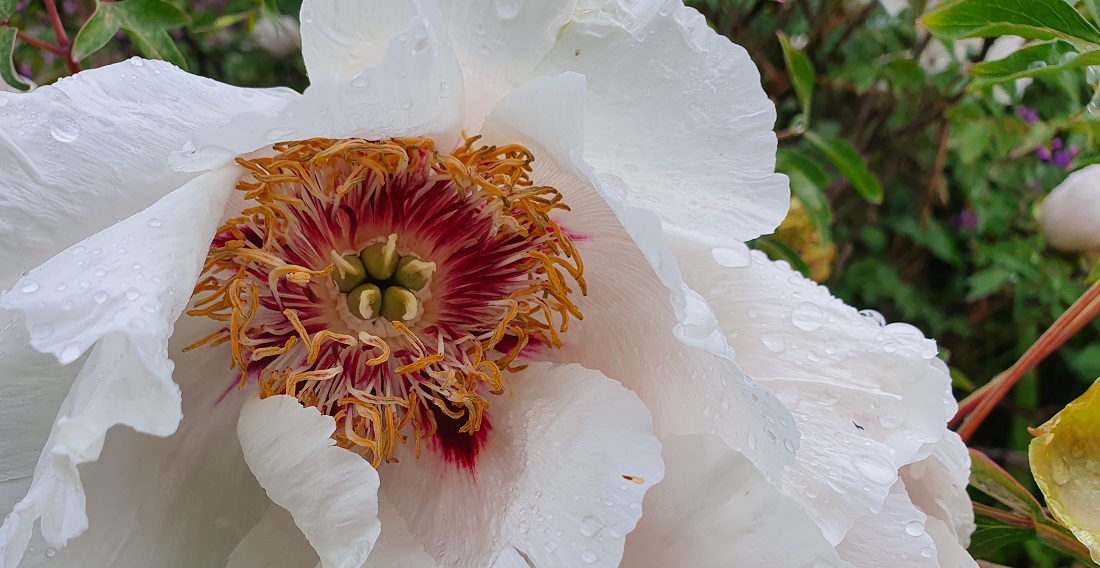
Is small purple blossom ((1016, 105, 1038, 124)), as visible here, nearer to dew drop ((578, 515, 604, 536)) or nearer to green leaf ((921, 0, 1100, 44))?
green leaf ((921, 0, 1100, 44))

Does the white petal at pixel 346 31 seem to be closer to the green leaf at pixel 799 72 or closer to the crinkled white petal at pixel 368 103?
the crinkled white petal at pixel 368 103

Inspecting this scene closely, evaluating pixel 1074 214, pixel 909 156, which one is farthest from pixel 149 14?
pixel 909 156

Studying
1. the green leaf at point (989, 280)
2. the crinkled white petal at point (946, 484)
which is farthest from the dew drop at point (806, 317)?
the green leaf at point (989, 280)

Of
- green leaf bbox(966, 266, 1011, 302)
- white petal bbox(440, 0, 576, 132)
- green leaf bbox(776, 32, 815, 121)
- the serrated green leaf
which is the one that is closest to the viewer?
white petal bbox(440, 0, 576, 132)

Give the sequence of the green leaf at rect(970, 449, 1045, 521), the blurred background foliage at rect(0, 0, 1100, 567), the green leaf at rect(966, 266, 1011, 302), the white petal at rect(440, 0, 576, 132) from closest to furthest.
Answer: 1. the white petal at rect(440, 0, 576, 132)
2. the green leaf at rect(970, 449, 1045, 521)
3. the blurred background foliage at rect(0, 0, 1100, 567)
4. the green leaf at rect(966, 266, 1011, 302)

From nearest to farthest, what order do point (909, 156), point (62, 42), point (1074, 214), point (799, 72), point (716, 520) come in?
point (716, 520) → point (62, 42) → point (799, 72) → point (1074, 214) → point (909, 156)

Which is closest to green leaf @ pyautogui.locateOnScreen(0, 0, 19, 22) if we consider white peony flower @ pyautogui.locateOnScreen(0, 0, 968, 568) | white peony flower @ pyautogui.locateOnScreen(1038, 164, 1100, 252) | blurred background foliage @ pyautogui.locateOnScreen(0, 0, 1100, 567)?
blurred background foliage @ pyautogui.locateOnScreen(0, 0, 1100, 567)

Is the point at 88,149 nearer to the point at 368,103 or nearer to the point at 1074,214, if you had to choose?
the point at 368,103

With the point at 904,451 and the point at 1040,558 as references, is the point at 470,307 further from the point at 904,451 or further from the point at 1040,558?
the point at 1040,558
